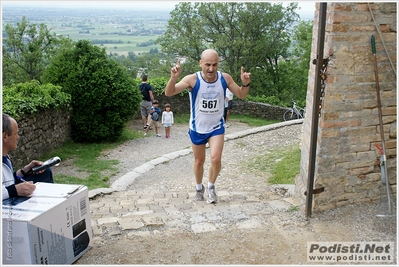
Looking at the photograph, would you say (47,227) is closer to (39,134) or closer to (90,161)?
(90,161)

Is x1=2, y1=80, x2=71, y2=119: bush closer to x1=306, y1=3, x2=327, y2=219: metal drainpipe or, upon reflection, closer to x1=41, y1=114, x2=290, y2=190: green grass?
x1=41, y1=114, x2=290, y2=190: green grass

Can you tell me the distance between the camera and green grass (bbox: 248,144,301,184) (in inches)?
270

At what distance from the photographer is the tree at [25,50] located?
22.1 metres

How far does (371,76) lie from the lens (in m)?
3.96

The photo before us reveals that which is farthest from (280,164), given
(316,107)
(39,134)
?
(39,134)

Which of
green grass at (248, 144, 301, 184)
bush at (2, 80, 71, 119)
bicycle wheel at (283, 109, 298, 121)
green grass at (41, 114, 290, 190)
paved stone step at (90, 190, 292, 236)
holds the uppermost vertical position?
bush at (2, 80, 71, 119)

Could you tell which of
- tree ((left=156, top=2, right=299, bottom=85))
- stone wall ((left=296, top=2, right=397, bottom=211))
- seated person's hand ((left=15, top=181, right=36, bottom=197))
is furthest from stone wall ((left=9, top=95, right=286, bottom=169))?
tree ((left=156, top=2, right=299, bottom=85))

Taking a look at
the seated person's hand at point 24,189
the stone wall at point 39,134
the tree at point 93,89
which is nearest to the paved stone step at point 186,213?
the seated person's hand at point 24,189

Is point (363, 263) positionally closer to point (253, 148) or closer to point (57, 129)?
point (253, 148)

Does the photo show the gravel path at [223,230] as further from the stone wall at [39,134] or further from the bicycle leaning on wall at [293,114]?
the bicycle leaning on wall at [293,114]

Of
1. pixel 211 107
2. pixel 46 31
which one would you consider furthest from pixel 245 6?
pixel 211 107

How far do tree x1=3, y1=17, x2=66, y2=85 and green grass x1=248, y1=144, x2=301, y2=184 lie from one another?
17125 mm

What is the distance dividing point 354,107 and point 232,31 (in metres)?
21.7

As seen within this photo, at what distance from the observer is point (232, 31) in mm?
24922
